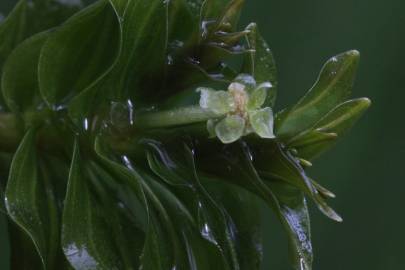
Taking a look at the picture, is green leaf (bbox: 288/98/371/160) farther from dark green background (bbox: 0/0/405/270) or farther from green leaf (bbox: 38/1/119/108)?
dark green background (bbox: 0/0/405/270)

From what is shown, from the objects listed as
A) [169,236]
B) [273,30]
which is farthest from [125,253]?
[273,30]

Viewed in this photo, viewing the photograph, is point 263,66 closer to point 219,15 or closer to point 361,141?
point 219,15

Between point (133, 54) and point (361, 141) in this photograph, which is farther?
point (361, 141)

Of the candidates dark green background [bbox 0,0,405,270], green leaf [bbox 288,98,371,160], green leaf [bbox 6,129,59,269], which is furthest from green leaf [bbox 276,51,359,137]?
dark green background [bbox 0,0,405,270]

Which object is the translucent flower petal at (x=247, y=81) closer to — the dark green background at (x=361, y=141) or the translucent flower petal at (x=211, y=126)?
the translucent flower petal at (x=211, y=126)

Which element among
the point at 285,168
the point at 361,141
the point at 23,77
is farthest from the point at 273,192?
the point at 361,141

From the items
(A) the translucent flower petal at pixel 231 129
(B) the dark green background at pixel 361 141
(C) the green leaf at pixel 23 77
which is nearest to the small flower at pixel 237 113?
(A) the translucent flower petal at pixel 231 129
